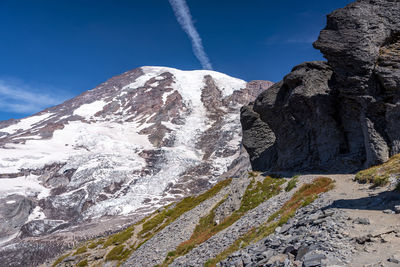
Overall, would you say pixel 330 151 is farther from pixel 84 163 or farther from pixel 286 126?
pixel 84 163

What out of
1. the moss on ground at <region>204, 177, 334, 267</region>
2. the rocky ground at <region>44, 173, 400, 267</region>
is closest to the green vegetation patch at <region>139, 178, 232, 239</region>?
the rocky ground at <region>44, 173, 400, 267</region>

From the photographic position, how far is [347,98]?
2648cm

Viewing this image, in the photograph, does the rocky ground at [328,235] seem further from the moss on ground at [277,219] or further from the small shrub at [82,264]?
the small shrub at [82,264]

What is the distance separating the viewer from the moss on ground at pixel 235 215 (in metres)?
22.6

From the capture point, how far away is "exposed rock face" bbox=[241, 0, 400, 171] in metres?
23.2

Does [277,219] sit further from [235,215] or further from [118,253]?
[118,253]

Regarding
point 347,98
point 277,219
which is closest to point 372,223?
point 277,219

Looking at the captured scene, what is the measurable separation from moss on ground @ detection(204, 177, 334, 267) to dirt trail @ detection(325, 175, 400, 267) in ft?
6.35

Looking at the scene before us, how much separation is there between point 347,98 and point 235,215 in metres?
15.5

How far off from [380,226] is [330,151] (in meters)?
20.4

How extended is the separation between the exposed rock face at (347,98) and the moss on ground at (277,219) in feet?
21.9

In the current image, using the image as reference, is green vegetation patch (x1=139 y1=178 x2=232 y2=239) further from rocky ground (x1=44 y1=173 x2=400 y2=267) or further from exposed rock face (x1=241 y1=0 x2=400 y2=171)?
rocky ground (x1=44 y1=173 x2=400 y2=267)

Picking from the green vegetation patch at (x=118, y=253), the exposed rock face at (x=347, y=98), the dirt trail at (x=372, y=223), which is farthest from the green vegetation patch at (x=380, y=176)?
the green vegetation patch at (x=118, y=253)

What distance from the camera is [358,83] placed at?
24.8 meters
